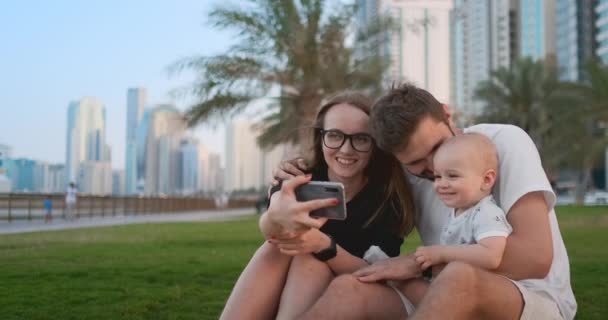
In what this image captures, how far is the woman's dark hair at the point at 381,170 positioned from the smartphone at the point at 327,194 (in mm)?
587

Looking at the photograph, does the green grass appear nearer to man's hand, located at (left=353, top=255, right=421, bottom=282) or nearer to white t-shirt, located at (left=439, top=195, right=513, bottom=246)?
man's hand, located at (left=353, top=255, right=421, bottom=282)

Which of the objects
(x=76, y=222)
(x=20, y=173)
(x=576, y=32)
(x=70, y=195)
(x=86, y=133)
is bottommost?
(x=76, y=222)

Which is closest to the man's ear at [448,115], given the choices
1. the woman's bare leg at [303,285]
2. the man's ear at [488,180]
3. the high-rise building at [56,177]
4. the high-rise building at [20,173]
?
the man's ear at [488,180]

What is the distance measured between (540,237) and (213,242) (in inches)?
345

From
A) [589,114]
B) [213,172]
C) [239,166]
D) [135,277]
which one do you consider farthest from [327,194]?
[213,172]

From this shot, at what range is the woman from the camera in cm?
256

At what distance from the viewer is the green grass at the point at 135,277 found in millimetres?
4520

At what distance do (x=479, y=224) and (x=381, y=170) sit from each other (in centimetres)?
73

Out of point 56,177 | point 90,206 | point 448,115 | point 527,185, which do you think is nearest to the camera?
point 527,185

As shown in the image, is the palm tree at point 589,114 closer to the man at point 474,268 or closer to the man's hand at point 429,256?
the man at point 474,268

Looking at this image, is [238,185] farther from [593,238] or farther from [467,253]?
[467,253]

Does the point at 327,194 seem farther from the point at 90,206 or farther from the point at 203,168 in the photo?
the point at 203,168

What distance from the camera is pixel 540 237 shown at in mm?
2199

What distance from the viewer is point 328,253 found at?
8.51 feet
